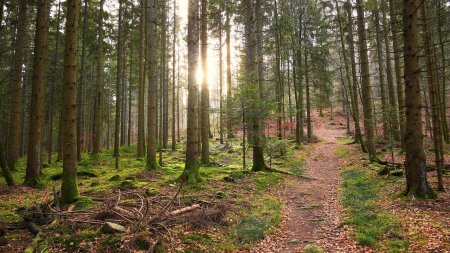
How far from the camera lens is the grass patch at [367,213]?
6.69 m

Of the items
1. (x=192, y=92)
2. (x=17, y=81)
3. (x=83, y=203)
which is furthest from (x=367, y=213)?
(x=17, y=81)

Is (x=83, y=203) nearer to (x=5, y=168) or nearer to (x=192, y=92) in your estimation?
(x=5, y=168)

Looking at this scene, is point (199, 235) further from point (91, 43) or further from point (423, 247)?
point (91, 43)

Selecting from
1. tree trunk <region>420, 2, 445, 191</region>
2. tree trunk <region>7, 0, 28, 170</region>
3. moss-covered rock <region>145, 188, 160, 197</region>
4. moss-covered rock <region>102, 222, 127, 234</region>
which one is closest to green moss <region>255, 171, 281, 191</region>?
moss-covered rock <region>145, 188, 160, 197</region>

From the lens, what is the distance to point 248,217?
8383 mm

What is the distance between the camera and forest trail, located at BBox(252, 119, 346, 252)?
688cm

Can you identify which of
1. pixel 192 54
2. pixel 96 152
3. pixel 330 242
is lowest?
pixel 330 242

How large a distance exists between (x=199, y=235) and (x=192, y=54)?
7128 millimetres

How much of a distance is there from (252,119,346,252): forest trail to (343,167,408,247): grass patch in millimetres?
359

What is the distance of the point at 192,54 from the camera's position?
11.6 metres

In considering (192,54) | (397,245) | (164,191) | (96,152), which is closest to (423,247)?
(397,245)

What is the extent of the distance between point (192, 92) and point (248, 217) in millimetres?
5481

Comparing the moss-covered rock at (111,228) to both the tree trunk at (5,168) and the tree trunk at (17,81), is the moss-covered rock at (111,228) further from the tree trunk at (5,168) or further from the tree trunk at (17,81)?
the tree trunk at (17,81)

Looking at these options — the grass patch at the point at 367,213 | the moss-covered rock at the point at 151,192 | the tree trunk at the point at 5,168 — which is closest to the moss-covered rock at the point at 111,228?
the moss-covered rock at the point at 151,192
